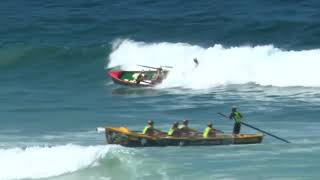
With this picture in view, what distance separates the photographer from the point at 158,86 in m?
53.6

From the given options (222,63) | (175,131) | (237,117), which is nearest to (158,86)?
(222,63)

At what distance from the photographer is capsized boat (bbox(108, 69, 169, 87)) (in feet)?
176

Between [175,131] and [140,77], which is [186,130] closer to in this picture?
[175,131]

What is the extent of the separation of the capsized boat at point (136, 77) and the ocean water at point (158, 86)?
48 cm

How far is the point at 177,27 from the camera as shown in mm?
66375

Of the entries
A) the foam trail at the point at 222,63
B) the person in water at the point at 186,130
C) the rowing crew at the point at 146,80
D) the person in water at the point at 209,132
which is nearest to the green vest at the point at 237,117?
the person in water at the point at 209,132

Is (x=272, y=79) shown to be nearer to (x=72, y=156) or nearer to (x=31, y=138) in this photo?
(x=31, y=138)

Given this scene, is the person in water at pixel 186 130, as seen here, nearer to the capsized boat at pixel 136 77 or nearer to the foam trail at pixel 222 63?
the capsized boat at pixel 136 77

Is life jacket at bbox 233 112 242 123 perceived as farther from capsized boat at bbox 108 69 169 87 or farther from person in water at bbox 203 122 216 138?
capsized boat at bbox 108 69 169 87

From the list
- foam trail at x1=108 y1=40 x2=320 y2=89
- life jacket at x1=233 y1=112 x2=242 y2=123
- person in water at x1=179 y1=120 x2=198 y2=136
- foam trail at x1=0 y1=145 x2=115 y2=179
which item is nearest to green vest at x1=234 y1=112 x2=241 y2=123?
life jacket at x1=233 y1=112 x2=242 y2=123

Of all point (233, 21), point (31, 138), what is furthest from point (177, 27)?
point (31, 138)

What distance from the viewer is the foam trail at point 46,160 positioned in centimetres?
3384

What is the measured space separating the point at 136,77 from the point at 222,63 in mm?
7126

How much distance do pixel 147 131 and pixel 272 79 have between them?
18958mm
